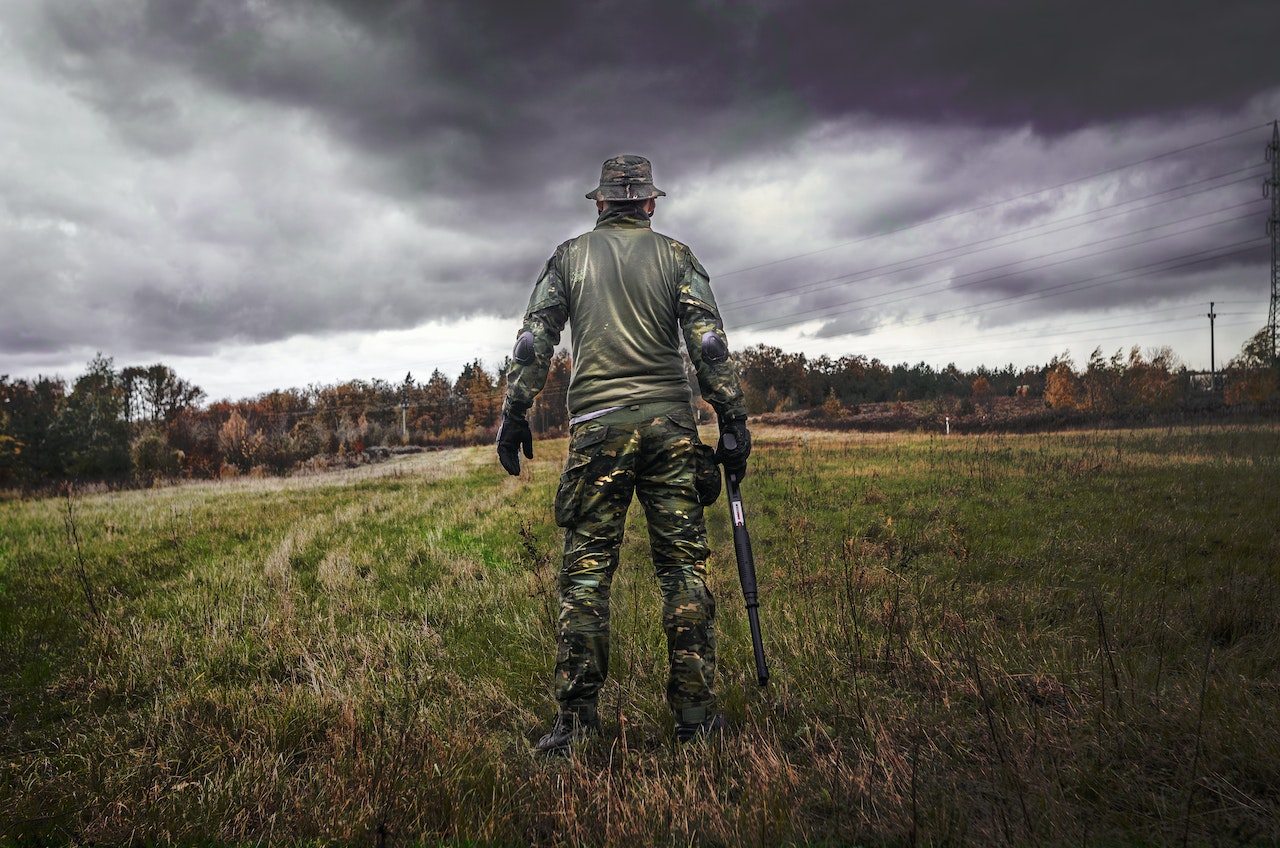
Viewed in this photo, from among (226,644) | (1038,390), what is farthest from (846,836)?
(1038,390)

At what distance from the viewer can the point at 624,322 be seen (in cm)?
357

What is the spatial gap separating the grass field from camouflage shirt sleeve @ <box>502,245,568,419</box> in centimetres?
165

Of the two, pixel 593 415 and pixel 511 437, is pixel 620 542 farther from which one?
pixel 511 437

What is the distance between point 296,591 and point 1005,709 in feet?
18.7

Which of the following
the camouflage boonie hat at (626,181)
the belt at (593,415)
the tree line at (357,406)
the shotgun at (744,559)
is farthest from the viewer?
the tree line at (357,406)

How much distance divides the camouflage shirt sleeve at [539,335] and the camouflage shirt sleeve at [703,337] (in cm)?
74

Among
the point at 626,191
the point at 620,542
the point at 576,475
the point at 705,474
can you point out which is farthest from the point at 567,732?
the point at 626,191

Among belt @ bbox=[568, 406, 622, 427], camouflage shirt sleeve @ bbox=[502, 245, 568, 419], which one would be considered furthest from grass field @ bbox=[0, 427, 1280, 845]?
camouflage shirt sleeve @ bbox=[502, 245, 568, 419]

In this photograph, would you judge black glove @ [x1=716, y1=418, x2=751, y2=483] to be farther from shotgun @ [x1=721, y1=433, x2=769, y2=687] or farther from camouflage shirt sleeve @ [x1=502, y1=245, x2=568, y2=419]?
camouflage shirt sleeve @ [x1=502, y1=245, x2=568, y2=419]

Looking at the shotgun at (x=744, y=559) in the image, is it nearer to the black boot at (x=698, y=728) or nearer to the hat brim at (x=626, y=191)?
the black boot at (x=698, y=728)

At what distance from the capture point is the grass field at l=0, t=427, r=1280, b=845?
235 centimetres

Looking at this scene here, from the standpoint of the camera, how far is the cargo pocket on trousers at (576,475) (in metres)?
3.37

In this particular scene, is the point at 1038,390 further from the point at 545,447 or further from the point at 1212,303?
the point at 545,447

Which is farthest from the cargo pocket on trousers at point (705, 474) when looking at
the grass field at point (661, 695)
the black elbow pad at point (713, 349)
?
the grass field at point (661, 695)
